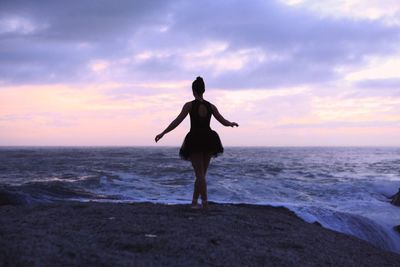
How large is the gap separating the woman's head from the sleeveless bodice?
0.46ft

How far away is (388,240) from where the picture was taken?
25.9ft

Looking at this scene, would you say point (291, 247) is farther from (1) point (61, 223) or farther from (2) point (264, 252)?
(1) point (61, 223)

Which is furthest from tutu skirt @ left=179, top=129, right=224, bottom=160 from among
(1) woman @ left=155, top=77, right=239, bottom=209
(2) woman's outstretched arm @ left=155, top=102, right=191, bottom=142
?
(2) woman's outstretched arm @ left=155, top=102, right=191, bottom=142

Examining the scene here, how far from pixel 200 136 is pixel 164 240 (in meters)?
2.35

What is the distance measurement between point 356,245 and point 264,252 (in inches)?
79.4

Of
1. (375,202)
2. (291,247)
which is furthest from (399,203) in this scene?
(291,247)

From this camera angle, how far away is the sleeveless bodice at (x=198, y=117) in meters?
6.22

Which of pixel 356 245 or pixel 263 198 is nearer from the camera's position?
pixel 356 245

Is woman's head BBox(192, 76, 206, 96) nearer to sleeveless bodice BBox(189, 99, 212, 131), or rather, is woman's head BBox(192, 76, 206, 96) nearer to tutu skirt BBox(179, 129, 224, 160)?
sleeveless bodice BBox(189, 99, 212, 131)

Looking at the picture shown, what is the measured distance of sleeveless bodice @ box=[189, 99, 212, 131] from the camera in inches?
245

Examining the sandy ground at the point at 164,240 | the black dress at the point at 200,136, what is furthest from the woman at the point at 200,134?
the sandy ground at the point at 164,240

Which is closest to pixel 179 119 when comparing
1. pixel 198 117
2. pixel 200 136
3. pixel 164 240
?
pixel 198 117

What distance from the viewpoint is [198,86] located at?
6.28 m

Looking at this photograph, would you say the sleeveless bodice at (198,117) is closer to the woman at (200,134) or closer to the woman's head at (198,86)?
the woman at (200,134)
